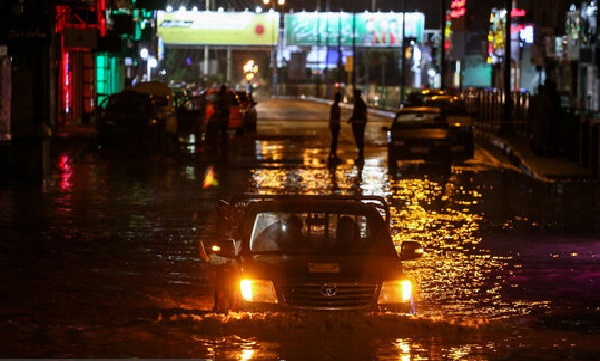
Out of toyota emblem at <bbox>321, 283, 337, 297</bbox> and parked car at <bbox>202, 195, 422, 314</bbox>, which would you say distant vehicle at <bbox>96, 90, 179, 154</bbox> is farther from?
toyota emblem at <bbox>321, 283, 337, 297</bbox>

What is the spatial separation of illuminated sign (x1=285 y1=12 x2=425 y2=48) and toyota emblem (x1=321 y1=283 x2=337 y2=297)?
107509 millimetres

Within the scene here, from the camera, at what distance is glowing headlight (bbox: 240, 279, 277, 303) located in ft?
33.6

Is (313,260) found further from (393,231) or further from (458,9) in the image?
(458,9)

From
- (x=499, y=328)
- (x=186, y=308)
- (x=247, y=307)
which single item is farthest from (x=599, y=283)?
(x=247, y=307)

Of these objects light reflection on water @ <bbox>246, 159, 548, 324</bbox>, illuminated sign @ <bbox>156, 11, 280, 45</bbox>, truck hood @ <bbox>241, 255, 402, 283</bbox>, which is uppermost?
illuminated sign @ <bbox>156, 11, 280, 45</bbox>

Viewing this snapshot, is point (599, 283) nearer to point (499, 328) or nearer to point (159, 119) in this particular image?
point (499, 328)

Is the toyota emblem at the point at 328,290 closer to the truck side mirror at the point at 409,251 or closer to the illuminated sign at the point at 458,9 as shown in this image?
the truck side mirror at the point at 409,251

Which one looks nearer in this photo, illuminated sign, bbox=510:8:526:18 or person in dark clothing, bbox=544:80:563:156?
person in dark clothing, bbox=544:80:563:156

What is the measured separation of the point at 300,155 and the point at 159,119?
6.19 meters

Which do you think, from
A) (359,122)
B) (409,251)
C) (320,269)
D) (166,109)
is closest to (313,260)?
(320,269)

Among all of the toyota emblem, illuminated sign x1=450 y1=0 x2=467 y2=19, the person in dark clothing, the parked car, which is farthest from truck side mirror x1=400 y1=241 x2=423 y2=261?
illuminated sign x1=450 y1=0 x2=467 y2=19

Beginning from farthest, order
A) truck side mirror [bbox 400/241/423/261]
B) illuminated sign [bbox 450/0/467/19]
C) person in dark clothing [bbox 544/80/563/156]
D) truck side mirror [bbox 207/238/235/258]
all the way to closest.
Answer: illuminated sign [bbox 450/0/467/19] < person in dark clothing [bbox 544/80/563/156] < truck side mirror [bbox 400/241/423/261] < truck side mirror [bbox 207/238/235/258]

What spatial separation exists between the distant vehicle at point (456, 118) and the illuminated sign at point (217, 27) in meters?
71.1

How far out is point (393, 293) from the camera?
34.0 feet
